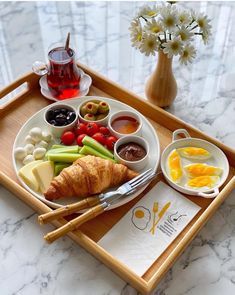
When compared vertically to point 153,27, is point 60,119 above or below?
below

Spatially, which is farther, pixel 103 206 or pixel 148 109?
pixel 148 109

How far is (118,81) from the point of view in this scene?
1447 mm

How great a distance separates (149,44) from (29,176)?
0.46 metres

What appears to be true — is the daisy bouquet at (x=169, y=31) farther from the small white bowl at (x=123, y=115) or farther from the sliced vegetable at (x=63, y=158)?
the sliced vegetable at (x=63, y=158)

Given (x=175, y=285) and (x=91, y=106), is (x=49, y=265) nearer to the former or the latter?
(x=175, y=285)

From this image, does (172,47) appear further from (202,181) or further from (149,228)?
(149,228)

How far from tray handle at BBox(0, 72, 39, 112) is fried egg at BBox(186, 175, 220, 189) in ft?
1.89

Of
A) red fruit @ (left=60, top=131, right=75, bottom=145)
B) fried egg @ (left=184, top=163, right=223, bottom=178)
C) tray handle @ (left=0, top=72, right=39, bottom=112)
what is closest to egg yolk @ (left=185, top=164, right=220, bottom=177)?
fried egg @ (left=184, top=163, right=223, bottom=178)

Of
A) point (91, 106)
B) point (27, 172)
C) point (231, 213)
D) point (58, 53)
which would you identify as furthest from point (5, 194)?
point (231, 213)

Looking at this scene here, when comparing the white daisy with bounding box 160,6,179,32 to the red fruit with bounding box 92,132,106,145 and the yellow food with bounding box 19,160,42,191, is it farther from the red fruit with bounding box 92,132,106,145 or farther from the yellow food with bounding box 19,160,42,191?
the yellow food with bounding box 19,160,42,191

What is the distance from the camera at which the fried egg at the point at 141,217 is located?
3.35 ft

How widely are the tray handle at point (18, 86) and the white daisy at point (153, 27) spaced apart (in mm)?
394

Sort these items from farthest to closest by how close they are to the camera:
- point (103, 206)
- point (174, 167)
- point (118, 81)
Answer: point (118, 81), point (174, 167), point (103, 206)

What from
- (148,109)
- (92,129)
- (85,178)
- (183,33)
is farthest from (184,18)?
(85,178)
